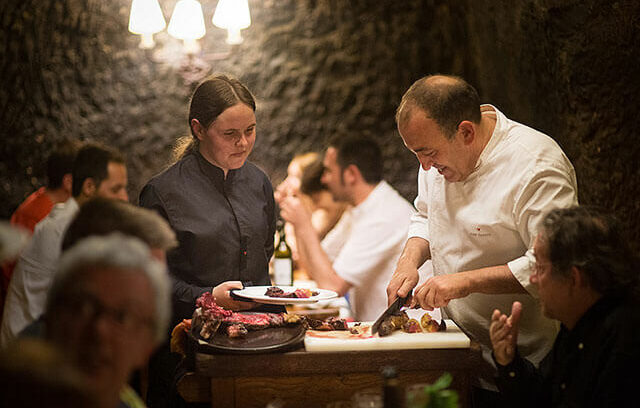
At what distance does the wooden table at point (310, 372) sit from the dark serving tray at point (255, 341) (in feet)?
0.08

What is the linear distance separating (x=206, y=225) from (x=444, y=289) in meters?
1.01

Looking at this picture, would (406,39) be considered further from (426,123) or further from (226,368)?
(226,368)

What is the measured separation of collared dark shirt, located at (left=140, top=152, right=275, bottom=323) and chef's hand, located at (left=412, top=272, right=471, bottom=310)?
827mm

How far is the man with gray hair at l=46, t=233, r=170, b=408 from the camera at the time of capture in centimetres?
128

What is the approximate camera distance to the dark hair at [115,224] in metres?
1.68

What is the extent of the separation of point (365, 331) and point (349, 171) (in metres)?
1.97

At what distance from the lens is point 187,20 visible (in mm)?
4996

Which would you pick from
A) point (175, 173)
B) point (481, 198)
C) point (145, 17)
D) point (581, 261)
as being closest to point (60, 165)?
point (145, 17)

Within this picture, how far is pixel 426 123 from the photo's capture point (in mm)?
2691

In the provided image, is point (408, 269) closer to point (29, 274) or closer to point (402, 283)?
point (402, 283)

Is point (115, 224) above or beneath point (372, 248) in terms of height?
above

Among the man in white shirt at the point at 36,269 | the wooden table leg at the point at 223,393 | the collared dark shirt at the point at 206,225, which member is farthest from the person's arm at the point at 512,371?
the man in white shirt at the point at 36,269

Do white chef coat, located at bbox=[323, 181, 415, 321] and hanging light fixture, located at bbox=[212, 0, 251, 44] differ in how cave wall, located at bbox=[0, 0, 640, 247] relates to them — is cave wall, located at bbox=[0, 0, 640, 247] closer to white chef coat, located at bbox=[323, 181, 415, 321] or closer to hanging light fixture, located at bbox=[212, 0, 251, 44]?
hanging light fixture, located at bbox=[212, 0, 251, 44]

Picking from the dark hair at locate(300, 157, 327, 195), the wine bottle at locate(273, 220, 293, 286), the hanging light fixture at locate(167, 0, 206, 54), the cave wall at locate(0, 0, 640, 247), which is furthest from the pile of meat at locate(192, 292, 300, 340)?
the cave wall at locate(0, 0, 640, 247)
